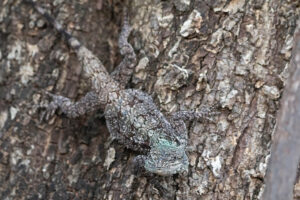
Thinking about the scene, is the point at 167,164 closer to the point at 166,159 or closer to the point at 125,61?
the point at 166,159

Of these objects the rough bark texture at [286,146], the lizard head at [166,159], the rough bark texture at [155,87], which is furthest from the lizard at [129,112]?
the rough bark texture at [286,146]

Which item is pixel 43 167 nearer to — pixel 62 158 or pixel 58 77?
pixel 62 158

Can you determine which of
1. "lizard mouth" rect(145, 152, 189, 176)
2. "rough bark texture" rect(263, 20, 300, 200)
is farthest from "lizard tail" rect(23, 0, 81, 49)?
→ "rough bark texture" rect(263, 20, 300, 200)

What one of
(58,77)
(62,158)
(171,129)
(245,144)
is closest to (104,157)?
(62,158)

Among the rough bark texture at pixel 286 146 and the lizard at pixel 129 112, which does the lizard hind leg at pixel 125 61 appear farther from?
the rough bark texture at pixel 286 146

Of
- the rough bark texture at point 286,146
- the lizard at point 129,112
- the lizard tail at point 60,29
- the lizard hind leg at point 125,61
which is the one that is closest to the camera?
the rough bark texture at point 286,146

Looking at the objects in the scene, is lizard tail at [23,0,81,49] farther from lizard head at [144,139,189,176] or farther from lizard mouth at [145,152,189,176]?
lizard mouth at [145,152,189,176]

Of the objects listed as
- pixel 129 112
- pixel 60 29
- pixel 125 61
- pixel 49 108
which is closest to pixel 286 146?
pixel 129 112
